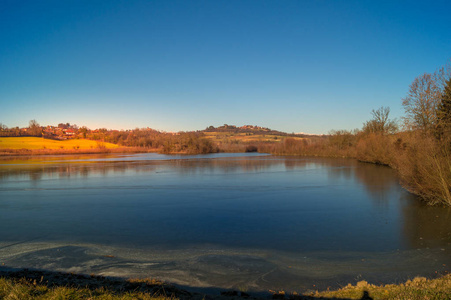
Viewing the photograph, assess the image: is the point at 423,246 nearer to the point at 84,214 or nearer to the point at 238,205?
the point at 238,205

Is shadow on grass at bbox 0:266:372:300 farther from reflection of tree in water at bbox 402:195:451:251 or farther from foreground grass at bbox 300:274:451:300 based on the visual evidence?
reflection of tree in water at bbox 402:195:451:251

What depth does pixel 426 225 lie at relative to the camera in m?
9.77

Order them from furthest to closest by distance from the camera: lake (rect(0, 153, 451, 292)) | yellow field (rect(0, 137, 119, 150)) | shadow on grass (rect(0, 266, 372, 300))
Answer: yellow field (rect(0, 137, 119, 150)) → lake (rect(0, 153, 451, 292)) → shadow on grass (rect(0, 266, 372, 300))

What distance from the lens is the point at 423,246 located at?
768 cm

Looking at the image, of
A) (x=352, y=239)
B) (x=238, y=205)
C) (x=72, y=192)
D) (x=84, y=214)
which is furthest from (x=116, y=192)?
(x=352, y=239)

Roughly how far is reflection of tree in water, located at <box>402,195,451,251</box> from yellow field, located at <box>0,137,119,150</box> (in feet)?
218

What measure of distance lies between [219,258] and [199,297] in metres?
2.39

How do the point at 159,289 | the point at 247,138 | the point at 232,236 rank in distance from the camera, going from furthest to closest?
1. the point at 247,138
2. the point at 232,236
3. the point at 159,289

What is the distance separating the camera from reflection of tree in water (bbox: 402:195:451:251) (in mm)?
8031

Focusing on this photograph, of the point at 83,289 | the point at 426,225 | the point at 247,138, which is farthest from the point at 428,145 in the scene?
the point at 247,138

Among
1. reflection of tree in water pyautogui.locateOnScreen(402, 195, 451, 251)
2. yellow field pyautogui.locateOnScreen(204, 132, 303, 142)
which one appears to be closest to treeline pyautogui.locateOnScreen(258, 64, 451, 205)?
reflection of tree in water pyautogui.locateOnScreen(402, 195, 451, 251)

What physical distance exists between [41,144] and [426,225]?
72.1 m

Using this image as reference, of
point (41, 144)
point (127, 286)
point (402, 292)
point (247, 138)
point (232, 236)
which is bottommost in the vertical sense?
point (232, 236)

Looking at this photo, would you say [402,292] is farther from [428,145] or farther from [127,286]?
[428,145]
